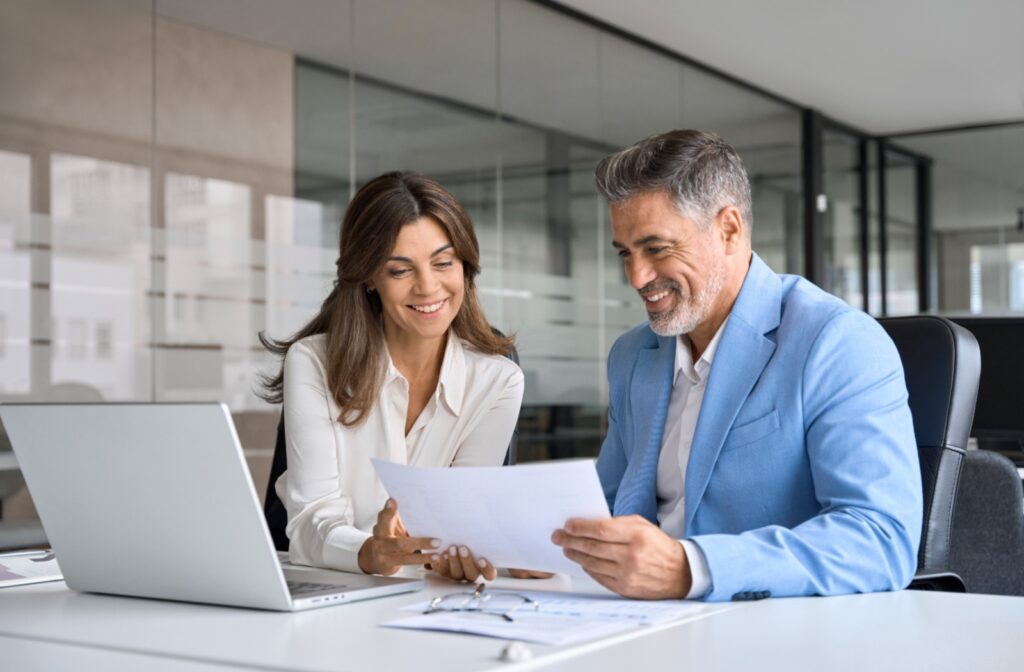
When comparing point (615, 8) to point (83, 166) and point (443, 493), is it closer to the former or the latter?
point (83, 166)

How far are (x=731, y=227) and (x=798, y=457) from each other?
39cm

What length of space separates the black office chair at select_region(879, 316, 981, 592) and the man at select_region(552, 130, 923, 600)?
31cm

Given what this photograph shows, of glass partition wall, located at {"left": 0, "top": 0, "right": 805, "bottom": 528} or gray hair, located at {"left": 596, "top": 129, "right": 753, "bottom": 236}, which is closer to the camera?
gray hair, located at {"left": 596, "top": 129, "right": 753, "bottom": 236}

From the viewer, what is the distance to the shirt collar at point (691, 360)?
1946 millimetres

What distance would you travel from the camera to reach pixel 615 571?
146cm

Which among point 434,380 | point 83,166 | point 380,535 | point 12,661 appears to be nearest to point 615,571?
point 380,535

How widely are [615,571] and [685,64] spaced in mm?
6827

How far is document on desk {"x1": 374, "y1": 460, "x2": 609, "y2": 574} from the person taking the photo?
4.58 feet

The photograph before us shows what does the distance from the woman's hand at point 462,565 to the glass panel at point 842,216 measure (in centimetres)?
813

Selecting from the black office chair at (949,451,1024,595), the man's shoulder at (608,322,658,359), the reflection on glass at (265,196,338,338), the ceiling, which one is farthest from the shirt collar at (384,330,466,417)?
the ceiling

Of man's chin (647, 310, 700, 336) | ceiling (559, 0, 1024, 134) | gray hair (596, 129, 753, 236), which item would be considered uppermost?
ceiling (559, 0, 1024, 134)

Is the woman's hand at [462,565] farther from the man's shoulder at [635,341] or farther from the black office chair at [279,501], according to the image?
the black office chair at [279,501]

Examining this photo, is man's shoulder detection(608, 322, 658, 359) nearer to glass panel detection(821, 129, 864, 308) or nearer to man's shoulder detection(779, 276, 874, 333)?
man's shoulder detection(779, 276, 874, 333)

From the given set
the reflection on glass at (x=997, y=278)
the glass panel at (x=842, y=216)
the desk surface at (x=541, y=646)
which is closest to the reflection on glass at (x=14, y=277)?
the desk surface at (x=541, y=646)
